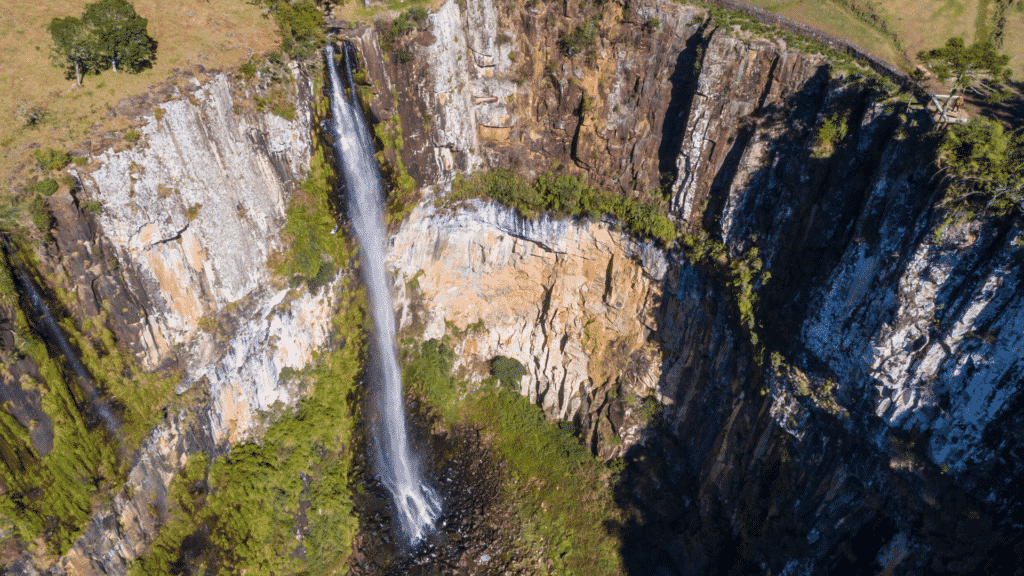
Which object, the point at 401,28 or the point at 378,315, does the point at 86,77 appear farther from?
the point at 378,315

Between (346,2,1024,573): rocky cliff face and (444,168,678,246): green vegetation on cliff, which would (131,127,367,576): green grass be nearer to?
(346,2,1024,573): rocky cliff face

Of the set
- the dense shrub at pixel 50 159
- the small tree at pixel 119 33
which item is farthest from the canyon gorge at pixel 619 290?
the small tree at pixel 119 33

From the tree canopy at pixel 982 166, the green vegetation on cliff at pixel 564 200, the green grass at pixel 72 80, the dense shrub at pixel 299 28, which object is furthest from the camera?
the green vegetation on cliff at pixel 564 200

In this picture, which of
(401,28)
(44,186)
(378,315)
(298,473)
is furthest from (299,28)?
(298,473)

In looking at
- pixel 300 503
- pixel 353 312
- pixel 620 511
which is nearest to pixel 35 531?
pixel 300 503

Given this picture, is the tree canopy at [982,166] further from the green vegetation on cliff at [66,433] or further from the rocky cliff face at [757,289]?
the green vegetation on cliff at [66,433]
